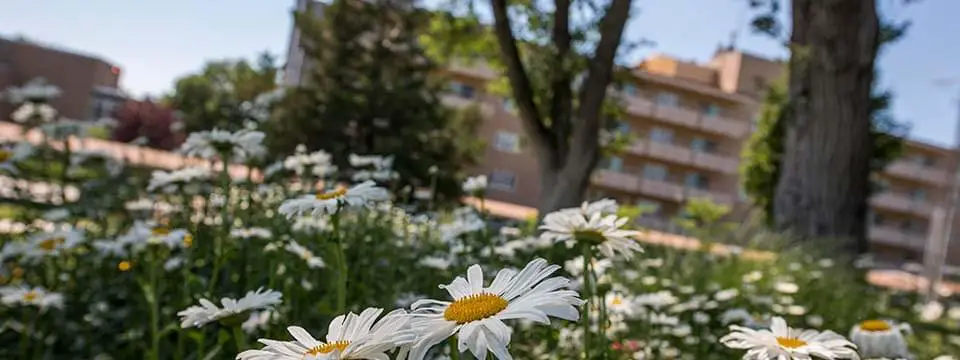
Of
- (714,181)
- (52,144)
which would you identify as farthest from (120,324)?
(714,181)

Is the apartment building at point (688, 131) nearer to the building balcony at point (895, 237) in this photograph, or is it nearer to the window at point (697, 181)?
the window at point (697, 181)

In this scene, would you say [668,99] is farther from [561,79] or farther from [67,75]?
[561,79]

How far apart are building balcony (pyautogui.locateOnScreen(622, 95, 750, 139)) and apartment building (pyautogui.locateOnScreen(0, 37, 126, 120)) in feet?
78.8

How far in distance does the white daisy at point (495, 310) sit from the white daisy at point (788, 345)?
0.43 meters

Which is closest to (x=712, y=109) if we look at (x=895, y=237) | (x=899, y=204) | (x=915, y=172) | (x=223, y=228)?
(x=899, y=204)

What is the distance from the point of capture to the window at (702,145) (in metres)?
36.5

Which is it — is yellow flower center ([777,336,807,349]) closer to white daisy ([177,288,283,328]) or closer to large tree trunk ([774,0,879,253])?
white daisy ([177,288,283,328])

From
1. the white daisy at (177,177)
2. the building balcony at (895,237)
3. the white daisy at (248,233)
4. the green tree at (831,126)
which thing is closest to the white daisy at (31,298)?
the white daisy at (177,177)

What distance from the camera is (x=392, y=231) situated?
10.3ft

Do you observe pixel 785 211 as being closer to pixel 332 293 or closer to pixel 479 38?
pixel 479 38

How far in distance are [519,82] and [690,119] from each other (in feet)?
99.9

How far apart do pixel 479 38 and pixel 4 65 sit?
10.9 meters

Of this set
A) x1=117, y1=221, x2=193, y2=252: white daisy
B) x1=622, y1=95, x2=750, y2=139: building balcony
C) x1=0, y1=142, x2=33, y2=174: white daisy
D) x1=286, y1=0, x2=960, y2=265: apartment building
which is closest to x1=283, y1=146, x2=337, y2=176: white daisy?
x1=117, y1=221, x2=193, y2=252: white daisy

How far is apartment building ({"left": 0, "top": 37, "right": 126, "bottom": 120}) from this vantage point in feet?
23.7
